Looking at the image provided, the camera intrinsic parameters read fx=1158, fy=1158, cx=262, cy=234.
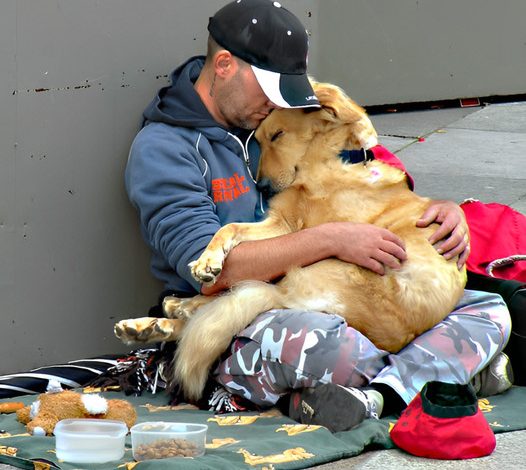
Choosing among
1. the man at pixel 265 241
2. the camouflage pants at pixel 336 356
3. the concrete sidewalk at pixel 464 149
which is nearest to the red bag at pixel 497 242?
the man at pixel 265 241

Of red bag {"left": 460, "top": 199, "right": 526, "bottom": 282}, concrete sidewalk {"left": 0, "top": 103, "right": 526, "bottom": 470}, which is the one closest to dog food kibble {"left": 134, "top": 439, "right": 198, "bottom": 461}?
red bag {"left": 460, "top": 199, "right": 526, "bottom": 282}

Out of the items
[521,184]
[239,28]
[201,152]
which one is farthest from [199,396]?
[521,184]

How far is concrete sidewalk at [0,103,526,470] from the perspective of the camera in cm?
625

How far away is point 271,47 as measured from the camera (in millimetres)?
4016

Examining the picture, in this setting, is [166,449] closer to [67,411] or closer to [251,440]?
[251,440]

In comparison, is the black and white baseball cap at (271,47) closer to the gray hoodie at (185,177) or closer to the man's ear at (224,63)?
the man's ear at (224,63)

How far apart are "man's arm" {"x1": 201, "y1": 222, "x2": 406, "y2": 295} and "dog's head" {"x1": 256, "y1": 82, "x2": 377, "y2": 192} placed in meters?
0.28

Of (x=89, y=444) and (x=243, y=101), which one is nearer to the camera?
(x=89, y=444)

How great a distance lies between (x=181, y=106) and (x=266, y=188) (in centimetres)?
42

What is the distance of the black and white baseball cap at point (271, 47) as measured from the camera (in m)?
3.98

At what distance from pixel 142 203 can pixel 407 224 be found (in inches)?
36.3

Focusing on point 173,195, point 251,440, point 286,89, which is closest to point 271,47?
point 286,89

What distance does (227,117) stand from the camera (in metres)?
4.16

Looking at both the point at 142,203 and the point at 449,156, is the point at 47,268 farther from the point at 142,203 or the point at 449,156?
the point at 449,156
